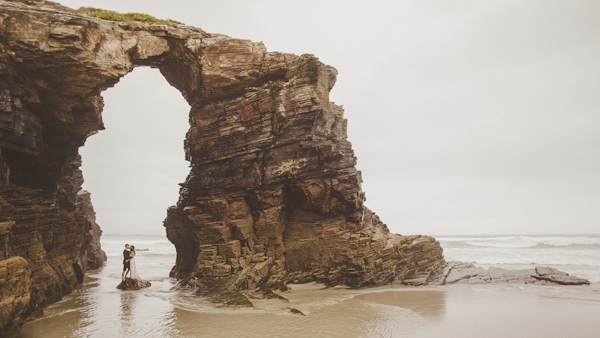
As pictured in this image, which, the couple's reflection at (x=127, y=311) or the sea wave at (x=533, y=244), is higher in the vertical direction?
the couple's reflection at (x=127, y=311)

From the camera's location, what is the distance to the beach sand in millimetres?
10484

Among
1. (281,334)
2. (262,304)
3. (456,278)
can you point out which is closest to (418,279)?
(456,278)

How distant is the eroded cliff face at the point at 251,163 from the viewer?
57.1 feet

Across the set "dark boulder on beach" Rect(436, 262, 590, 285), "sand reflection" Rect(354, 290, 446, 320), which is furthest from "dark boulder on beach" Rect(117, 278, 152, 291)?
"dark boulder on beach" Rect(436, 262, 590, 285)

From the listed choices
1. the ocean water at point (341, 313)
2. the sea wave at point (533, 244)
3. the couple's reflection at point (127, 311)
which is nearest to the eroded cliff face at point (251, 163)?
the ocean water at point (341, 313)

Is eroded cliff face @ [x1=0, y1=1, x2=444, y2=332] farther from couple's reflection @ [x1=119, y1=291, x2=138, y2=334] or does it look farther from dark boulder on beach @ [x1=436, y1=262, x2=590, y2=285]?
couple's reflection @ [x1=119, y1=291, x2=138, y2=334]

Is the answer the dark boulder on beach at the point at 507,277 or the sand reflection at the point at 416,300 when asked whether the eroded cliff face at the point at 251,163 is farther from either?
the sand reflection at the point at 416,300

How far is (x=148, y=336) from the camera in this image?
390 inches

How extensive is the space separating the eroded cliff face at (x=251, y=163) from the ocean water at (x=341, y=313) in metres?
1.89

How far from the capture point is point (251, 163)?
19281mm

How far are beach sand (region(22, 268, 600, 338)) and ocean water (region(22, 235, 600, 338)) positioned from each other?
0.11 ft

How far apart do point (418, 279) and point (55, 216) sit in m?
21.5

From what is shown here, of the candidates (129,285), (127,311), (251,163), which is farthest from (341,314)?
(129,285)

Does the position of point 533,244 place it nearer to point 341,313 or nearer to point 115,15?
point 341,313
